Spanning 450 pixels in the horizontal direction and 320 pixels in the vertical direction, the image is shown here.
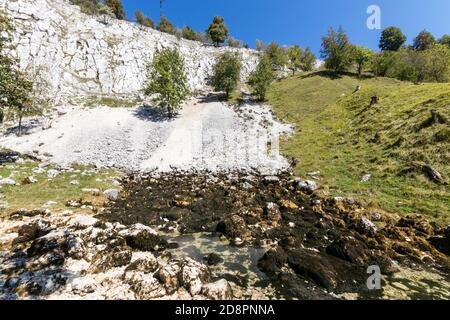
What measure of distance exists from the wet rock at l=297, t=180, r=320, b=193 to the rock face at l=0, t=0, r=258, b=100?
159 feet

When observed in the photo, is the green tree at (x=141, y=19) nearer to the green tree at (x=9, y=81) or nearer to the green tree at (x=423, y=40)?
the green tree at (x=9, y=81)

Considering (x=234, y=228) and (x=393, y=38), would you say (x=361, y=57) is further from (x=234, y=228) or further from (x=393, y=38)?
(x=234, y=228)

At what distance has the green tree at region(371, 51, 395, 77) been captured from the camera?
236 ft

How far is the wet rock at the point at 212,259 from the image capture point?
1273 centimetres

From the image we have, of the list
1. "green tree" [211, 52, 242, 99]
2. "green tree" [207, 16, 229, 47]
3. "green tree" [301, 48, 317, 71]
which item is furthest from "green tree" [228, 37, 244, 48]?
"green tree" [211, 52, 242, 99]

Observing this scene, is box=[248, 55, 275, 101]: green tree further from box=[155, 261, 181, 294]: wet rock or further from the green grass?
→ box=[155, 261, 181, 294]: wet rock

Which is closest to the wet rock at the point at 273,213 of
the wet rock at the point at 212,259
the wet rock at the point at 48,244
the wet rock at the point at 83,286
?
the wet rock at the point at 212,259

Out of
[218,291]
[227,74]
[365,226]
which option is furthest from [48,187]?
[227,74]

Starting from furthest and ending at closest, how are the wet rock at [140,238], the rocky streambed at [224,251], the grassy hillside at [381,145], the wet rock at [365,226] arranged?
the grassy hillside at [381,145], the wet rock at [365,226], the wet rock at [140,238], the rocky streambed at [224,251]

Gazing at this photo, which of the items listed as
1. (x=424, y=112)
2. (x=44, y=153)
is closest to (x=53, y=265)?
(x=44, y=153)

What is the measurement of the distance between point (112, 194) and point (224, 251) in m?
12.3

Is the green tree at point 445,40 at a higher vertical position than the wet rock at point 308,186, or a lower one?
higher

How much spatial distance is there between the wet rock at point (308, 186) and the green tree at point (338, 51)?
64611 mm
